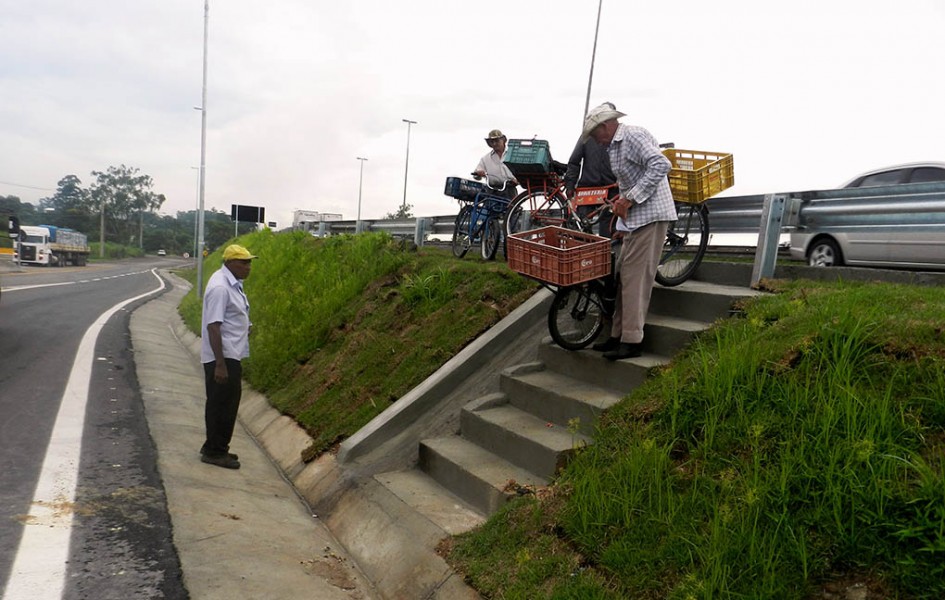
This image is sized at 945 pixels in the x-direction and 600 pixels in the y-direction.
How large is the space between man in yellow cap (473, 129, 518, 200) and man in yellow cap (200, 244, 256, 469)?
436 cm

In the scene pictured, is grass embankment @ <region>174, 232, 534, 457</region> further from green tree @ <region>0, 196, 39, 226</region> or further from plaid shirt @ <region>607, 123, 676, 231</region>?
green tree @ <region>0, 196, 39, 226</region>

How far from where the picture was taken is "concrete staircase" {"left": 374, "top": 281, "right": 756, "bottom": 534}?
164 inches

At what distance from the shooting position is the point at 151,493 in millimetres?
4723

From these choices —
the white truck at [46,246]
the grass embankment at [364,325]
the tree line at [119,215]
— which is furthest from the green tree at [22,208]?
the grass embankment at [364,325]

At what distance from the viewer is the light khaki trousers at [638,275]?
468cm

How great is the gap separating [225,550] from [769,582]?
126 inches

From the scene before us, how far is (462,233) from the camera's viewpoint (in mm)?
9766

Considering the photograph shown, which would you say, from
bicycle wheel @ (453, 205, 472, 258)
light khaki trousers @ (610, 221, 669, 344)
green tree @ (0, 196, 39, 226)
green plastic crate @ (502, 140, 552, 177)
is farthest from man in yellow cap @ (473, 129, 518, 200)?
green tree @ (0, 196, 39, 226)

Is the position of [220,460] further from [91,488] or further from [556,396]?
[556,396]

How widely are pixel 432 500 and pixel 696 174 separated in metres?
3.85

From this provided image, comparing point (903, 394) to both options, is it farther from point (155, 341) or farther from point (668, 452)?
point (155, 341)

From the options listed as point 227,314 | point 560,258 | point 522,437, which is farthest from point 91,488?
point 560,258

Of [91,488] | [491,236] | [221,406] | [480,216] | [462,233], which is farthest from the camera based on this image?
[462,233]

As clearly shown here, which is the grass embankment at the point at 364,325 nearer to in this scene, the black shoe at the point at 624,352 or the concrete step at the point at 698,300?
the concrete step at the point at 698,300
